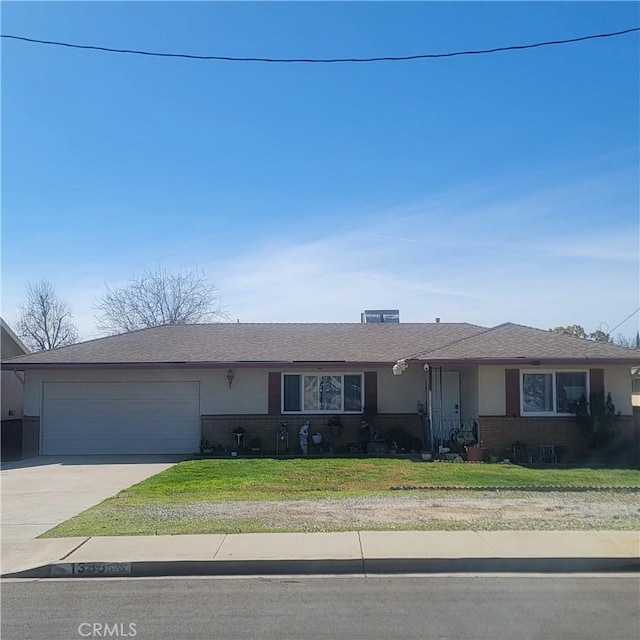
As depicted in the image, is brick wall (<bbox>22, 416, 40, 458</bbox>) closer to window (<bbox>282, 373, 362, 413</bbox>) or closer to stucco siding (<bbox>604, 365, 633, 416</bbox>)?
window (<bbox>282, 373, 362, 413</bbox>)

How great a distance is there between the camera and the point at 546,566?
7.48m

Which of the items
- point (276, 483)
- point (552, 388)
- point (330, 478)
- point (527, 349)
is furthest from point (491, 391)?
point (276, 483)

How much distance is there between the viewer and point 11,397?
Result: 2373cm

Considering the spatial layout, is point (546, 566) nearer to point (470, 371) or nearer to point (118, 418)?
point (470, 371)

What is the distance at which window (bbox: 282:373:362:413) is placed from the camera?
66.4ft

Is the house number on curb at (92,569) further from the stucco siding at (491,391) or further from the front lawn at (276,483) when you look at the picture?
the stucco siding at (491,391)

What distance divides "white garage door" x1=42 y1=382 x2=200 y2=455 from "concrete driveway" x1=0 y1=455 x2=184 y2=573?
2.40ft

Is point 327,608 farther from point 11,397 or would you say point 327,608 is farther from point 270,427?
point 11,397

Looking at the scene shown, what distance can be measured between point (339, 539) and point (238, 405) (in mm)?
11924

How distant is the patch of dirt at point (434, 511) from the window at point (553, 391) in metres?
6.08

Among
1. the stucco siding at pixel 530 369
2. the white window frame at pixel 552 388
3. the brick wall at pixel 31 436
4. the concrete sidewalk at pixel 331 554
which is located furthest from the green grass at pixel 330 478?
the brick wall at pixel 31 436

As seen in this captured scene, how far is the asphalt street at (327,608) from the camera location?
563 centimetres

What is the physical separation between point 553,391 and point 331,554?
11825 millimetres

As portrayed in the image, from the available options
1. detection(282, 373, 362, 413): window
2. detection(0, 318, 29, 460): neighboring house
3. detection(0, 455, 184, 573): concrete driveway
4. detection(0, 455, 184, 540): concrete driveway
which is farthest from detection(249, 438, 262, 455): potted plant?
detection(0, 318, 29, 460): neighboring house
